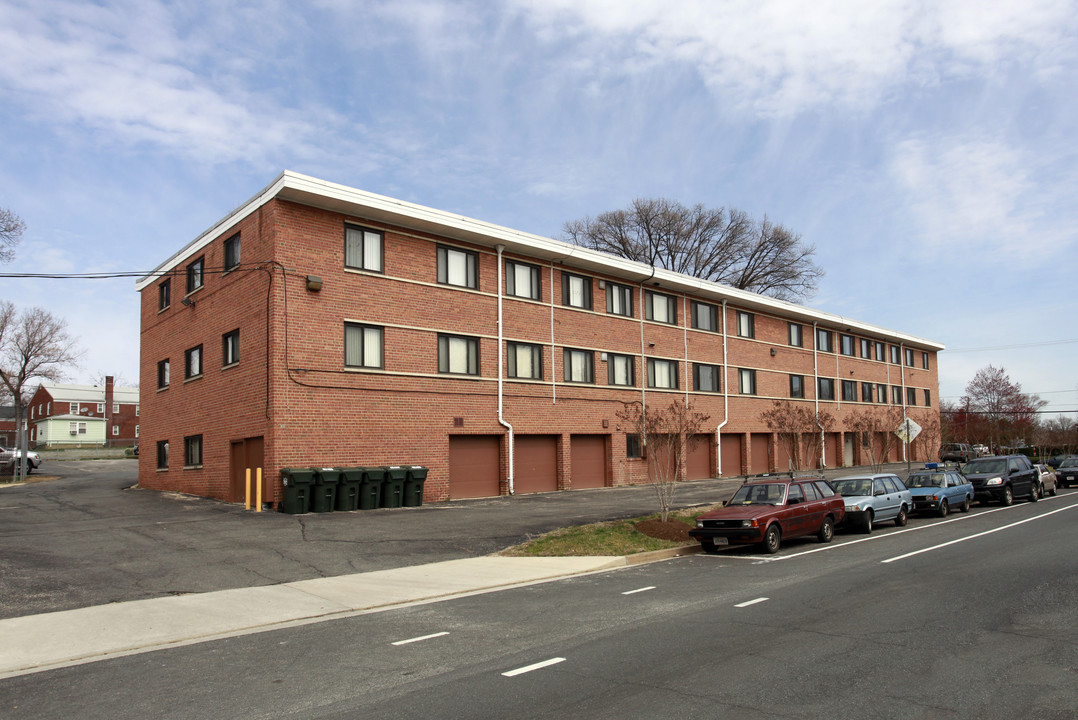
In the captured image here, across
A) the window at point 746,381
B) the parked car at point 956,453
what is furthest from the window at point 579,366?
the parked car at point 956,453

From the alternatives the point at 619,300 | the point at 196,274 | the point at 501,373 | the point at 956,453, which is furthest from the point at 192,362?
the point at 956,453

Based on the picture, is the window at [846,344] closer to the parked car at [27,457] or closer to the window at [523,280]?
the window at [523,280]

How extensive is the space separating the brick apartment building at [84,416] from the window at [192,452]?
56.3 m

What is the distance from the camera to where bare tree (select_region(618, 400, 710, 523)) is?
20.6 m

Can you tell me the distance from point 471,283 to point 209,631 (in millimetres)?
18413

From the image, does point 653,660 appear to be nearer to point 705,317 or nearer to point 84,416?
point 705,317

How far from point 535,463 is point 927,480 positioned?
12726 millimetres

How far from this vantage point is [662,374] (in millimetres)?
34938

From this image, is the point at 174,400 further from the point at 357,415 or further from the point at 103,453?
the point at 103,453

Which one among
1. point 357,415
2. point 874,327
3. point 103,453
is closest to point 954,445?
point 874,327

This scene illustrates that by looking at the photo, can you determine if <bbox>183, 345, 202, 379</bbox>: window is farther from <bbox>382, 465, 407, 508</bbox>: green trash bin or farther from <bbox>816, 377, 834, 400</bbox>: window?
<bbox>816, 377, 834, 400</bbox>: window

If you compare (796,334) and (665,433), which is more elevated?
(796,334)

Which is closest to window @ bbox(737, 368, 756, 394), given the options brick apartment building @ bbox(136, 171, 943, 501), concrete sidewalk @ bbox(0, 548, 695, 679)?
brick apartment building @ bbox(136, 171, 943, 501)

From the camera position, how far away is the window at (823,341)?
46.9 metres
